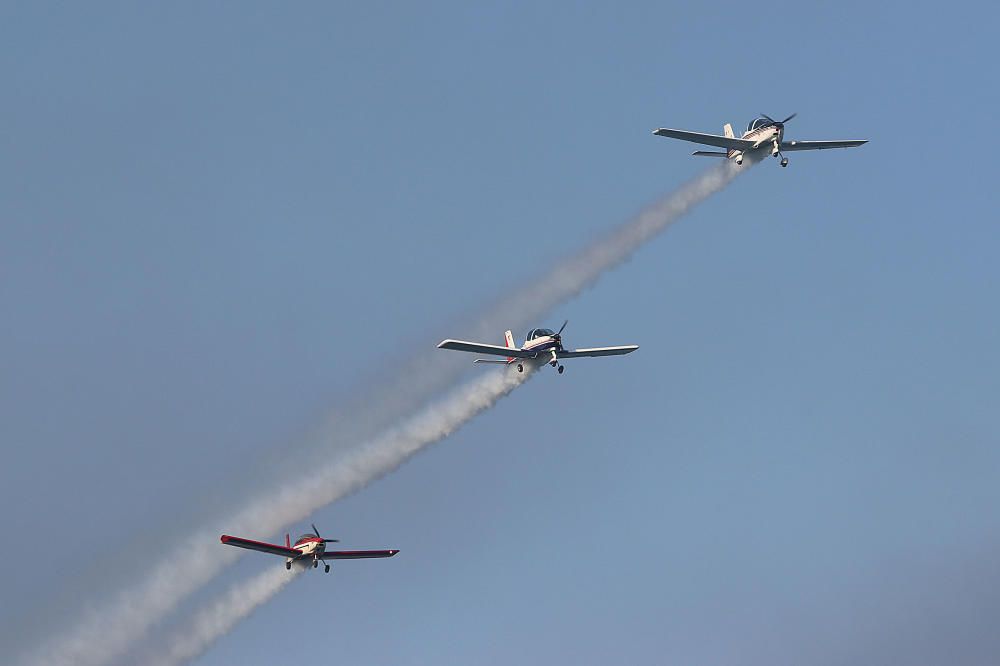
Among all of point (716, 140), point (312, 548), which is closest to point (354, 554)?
point (312, 548)

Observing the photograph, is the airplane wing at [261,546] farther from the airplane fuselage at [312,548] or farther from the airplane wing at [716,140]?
the airplane wing at [716,140]

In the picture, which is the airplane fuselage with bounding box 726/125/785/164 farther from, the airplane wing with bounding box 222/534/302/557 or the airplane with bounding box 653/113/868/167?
the airplane wing with bounding box 222/534/302/557

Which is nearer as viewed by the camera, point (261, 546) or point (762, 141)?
point (261, 546)

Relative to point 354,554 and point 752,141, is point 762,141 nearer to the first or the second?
point 752,141

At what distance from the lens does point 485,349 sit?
126 metres

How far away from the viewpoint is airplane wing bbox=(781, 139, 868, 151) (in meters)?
142

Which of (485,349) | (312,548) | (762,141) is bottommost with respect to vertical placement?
(312,548)

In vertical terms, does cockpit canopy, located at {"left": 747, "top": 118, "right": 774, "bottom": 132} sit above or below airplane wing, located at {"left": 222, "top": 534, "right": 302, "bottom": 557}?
above

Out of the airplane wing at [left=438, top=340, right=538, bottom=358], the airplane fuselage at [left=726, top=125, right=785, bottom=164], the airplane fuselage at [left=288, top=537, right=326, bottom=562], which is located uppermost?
the airplane fuselage at [left=726, top=125, right=785, bottom=164]

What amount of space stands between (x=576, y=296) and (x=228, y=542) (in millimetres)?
36374

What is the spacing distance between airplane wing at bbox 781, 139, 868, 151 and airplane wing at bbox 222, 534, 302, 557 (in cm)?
5467

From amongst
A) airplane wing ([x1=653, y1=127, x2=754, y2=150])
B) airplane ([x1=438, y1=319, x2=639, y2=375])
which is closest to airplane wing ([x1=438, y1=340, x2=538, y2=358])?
airplane ([x1=438, y1=319, x2=639, y2=375])

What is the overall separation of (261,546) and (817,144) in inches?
2415

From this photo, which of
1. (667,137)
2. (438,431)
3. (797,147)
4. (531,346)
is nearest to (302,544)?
(438,431)
